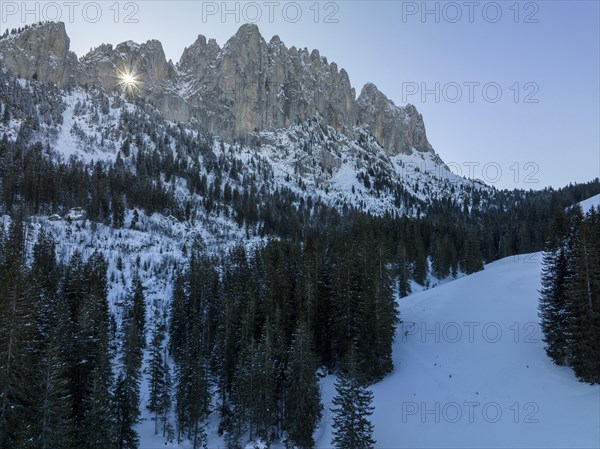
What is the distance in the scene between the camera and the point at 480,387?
3700 centimetres

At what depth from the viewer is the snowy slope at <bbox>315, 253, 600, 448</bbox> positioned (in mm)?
29234

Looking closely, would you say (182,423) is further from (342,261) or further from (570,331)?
(570,331)

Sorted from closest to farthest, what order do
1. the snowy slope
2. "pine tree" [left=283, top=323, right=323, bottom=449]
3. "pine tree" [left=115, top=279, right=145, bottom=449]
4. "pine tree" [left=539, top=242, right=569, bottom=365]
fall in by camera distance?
1. the snowy slope
2. "pine tree" [left=539, top=242, right=569, bottom=365]
3. "pine tree" [left=283, top=323, right=323, bottom=449]
4. "pine tree" [left=115, top=279, right=145, bottom=449]

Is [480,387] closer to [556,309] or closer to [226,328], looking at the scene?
[556,309]

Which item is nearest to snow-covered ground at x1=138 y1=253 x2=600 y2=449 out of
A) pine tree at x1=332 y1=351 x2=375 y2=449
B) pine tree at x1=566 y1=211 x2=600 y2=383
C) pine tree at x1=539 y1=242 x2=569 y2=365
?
pine tree at x1=539 y1=242 x2=569 y2=365

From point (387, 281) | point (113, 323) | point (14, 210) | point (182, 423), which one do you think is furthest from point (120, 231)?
point (387, 281)

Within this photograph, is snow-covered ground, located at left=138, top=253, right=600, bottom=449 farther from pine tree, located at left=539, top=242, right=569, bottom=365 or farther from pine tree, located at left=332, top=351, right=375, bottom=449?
pine tree, located at left=332, top=351, right=375, bottom=449

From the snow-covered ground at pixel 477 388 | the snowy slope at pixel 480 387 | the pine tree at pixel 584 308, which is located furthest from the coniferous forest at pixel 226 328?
the snowy slope at pixel 480 387

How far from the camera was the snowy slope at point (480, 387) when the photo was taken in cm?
2923

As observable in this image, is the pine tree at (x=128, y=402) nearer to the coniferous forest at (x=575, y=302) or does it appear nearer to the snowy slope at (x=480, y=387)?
the snowy slope at (x=480, y=387)

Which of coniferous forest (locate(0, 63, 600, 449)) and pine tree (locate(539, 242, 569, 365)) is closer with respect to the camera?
coniferous forest (locate(0, 63, 600, 449))

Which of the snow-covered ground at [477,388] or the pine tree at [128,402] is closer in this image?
the snow-covered ground at [477,388]

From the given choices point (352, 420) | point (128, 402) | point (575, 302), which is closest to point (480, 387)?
point (575, 302)

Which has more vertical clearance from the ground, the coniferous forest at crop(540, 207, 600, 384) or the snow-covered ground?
the coniferous forest at crop(540, 207, 600, 384)
